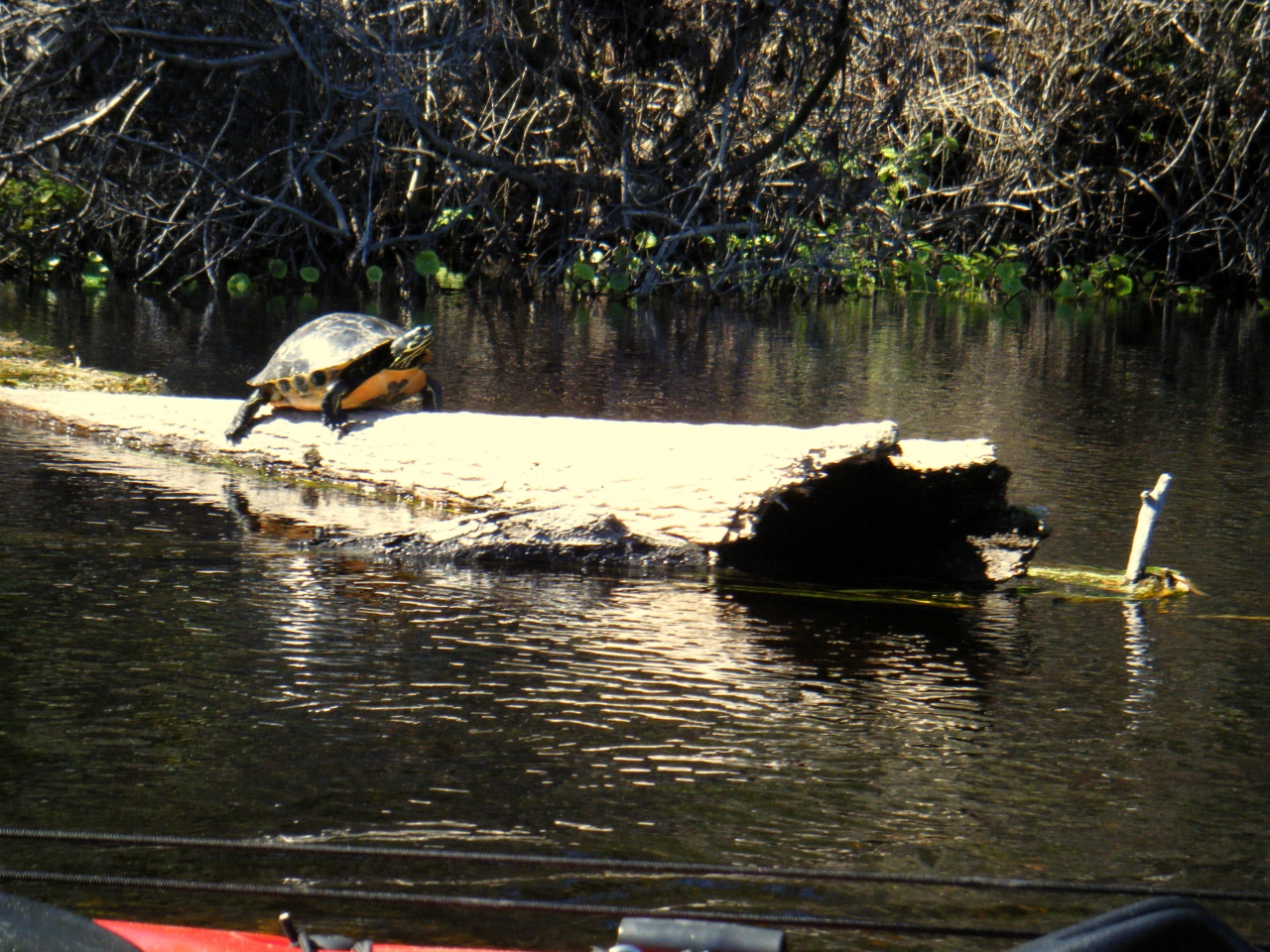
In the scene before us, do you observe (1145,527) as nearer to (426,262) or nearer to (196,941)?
(196,941)

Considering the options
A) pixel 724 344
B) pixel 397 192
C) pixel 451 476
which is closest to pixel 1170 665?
pixel 451 476

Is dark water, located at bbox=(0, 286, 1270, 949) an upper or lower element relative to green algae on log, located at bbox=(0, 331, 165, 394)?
lower

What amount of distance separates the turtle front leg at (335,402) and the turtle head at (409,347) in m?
0.35

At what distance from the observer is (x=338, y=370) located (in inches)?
275

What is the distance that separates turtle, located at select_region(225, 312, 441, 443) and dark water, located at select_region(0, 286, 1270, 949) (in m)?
0.71

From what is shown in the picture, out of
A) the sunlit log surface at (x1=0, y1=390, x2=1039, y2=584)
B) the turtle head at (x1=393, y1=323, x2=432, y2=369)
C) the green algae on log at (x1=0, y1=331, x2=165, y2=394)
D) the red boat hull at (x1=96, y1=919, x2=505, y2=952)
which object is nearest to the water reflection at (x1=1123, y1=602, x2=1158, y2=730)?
the sunlit log surface at (x1=0, y1=390, x2=1039, y2=584)

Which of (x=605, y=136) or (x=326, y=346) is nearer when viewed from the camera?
(x=326, y=346)

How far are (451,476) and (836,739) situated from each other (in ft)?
9.85

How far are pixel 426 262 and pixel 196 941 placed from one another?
17.3 metres

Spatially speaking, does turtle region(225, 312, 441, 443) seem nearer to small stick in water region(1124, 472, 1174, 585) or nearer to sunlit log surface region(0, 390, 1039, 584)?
sunlit log surface region(0, 390, 1039, 584)

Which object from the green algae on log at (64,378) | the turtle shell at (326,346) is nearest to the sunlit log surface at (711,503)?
the turtle shell at (326,346)

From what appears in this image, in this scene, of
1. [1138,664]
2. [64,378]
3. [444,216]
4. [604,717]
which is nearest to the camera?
[604,717]

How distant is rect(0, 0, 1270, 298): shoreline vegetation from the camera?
15352mm

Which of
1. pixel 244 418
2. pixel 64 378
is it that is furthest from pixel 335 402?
pixel 64 378
